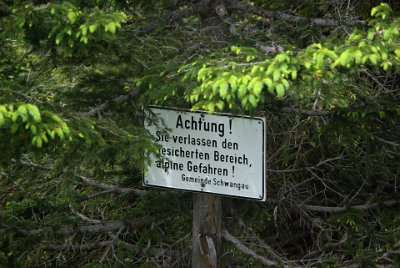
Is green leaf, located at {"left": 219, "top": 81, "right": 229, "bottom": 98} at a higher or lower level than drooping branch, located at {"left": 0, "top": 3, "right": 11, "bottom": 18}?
lower

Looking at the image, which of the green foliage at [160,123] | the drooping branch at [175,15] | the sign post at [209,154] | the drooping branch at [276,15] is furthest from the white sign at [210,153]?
the drooping branch at [276,15]

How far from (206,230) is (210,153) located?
846 mm

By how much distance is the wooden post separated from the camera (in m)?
5.16

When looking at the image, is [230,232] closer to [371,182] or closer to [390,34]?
[371,182]

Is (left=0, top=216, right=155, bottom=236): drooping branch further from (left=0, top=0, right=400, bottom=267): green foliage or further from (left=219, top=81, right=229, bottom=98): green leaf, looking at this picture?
(left=219, top=81, right=229, bottom=98): green leaf

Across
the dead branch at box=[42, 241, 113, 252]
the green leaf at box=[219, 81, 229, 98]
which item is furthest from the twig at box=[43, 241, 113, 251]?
the green leaf at box=[219, 81, 229, 98]

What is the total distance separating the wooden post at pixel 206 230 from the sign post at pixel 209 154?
0.48 metres

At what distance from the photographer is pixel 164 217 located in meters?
5.80

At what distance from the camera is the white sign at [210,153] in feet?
14.8

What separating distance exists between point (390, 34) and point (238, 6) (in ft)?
5.73

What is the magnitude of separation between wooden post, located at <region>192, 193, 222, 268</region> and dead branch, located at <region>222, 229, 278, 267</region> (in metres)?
0.07

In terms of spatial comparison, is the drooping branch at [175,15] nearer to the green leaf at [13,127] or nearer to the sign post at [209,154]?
the sign post at [209,154]

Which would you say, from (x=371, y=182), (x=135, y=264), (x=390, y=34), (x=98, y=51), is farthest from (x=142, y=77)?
(x=371, y=182)

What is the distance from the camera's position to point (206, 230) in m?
5.22
